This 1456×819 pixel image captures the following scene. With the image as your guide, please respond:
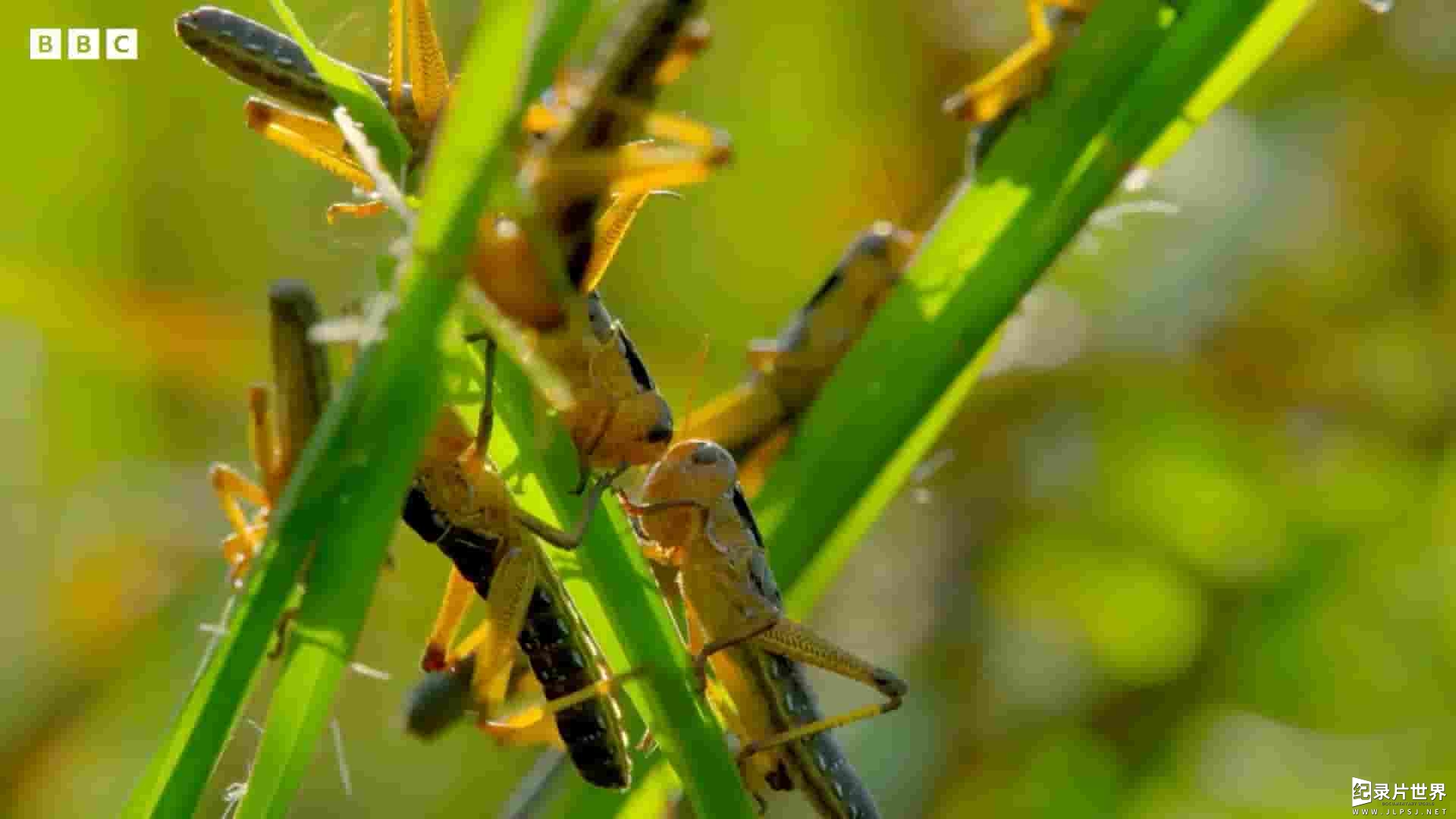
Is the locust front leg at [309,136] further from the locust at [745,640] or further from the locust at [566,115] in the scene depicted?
the locust at [745,640]

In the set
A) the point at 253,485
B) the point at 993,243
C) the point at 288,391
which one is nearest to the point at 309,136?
the point at 288,391

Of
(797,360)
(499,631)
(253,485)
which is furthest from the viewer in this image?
(253,485)

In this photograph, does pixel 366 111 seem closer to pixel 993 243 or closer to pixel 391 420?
pixel 391 420

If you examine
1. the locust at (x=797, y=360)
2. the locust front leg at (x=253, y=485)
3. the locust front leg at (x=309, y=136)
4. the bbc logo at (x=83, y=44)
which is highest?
the locust front leg at (x=309, y=136)

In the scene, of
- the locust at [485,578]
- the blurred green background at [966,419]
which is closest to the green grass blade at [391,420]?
the locust at [485,578]

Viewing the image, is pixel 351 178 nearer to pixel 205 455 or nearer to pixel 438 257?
pixel 438 257

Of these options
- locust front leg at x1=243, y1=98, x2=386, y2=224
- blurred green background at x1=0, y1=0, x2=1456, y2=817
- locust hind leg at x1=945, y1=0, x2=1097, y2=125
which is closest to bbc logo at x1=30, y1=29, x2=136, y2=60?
blurred green background at x1=0, y1=0, x2=1456, y2=817

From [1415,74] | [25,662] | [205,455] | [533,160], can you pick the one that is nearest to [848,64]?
[1415,74]
